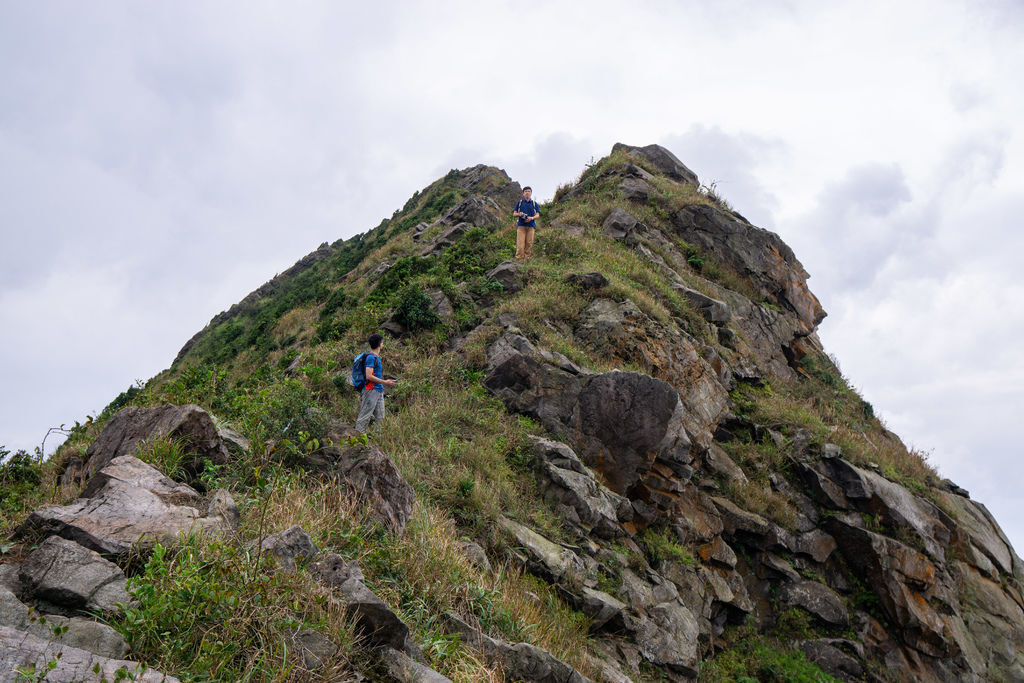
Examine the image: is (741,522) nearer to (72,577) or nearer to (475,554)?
(475,554)

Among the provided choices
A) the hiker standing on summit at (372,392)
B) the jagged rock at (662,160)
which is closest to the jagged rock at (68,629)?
the hiker standing on summit at (372,392)

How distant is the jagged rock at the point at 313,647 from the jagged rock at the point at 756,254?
62.3 ft

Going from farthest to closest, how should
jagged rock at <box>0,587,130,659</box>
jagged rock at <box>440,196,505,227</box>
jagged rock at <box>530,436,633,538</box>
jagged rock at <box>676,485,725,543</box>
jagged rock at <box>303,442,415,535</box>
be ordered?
jagged rock at <box>440,196,505,227</box>
jagged rock at <box>676,485,725,543</box>
jagged rock at <box>530,436,633,538</box>
jagged rock at <box>303,442,415,535</box>
jagged rock at <box>0,587,130,659</box>

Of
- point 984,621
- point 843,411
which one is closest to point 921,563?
point 984,621

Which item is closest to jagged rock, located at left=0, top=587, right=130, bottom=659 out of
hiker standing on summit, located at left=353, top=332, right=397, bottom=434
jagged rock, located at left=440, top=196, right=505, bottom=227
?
hiker standing on summit, located at left=353, top=332, right=397, bottom=434

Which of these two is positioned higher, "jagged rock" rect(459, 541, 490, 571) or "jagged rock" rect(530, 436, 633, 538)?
"jagged rock" rect(530, 436, 633, 538)

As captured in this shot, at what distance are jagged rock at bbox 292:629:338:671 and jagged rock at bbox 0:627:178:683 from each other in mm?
650

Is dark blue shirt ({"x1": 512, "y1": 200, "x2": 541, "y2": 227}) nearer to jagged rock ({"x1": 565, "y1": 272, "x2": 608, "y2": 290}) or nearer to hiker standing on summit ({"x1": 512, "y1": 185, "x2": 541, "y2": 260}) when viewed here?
hiker standing on summit ({"x1": 512, "y1": 185, "x2": 541, "y2": 260})

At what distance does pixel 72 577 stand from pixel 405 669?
77.2 inches

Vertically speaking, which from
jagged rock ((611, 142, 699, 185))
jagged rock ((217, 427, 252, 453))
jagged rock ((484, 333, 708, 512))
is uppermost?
jagged rock ((611, 142, 699, 185))

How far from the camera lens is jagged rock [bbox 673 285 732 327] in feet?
50.9

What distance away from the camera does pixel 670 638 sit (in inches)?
285

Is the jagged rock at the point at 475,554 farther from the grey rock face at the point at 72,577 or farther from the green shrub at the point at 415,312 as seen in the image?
the green shrub at the point at 415,312

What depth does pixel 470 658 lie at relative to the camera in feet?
13.5
